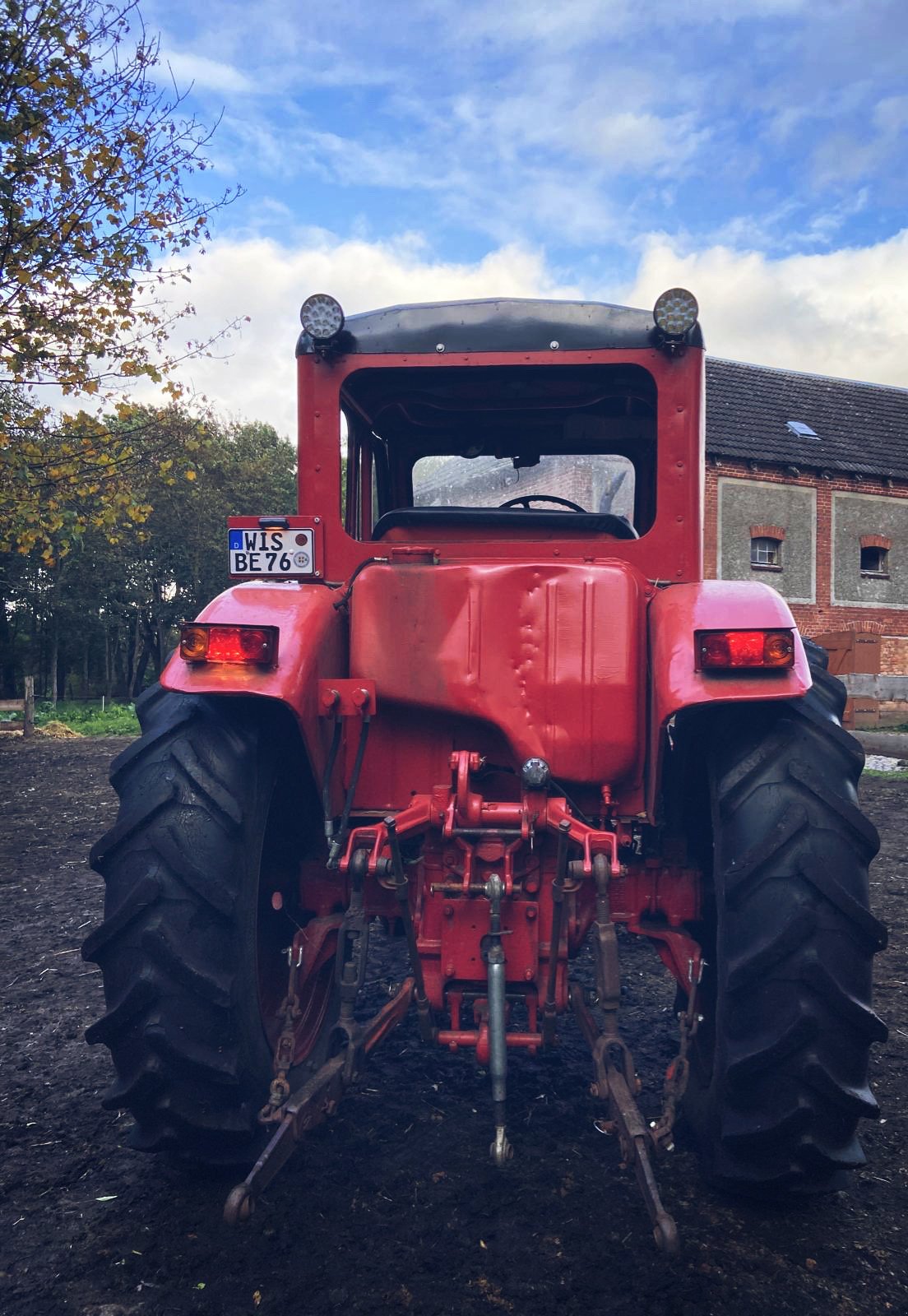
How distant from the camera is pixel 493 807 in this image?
8.77 ft

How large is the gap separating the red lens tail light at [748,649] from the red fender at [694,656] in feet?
0.07

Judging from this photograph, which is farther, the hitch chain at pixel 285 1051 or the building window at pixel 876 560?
the building window at pixel 876 560

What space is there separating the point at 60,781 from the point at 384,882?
1016 cm

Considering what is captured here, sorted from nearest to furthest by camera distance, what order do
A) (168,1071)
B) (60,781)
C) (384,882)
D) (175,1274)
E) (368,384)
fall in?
(175,1274) < (168,1071) < (384,882) < (368,384) < (60,781)

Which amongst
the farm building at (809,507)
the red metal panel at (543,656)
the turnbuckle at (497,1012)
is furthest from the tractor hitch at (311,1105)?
the farm building at (809,507)

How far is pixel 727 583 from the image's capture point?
2.88m

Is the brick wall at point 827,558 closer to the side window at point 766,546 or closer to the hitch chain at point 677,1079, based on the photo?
the side window at point 766,546

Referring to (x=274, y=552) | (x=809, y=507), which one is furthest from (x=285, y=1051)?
(x=809, y=507)

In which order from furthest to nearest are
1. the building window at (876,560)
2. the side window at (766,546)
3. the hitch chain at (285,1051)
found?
1. the building window at (876,560)
2. the side window at (766,546)
3. the hitch chain at (285,1051)

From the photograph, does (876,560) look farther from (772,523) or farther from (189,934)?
(189,934)

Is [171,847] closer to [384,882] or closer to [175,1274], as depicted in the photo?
[384,882]

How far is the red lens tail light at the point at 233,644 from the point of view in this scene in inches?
100

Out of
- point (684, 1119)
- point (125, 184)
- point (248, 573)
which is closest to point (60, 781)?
point (125, 184)

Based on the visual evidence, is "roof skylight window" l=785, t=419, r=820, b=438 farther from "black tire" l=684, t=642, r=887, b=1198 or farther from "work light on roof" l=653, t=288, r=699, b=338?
"black tire" l=684, t=642, r=887, b=1198
